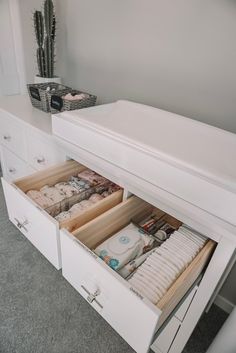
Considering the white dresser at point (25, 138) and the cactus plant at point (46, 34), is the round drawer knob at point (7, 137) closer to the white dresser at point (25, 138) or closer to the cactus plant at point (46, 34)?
the white dresser at point (25, 138)

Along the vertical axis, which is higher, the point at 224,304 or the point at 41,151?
the point at 41,151

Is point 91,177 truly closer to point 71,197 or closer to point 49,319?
point 71,197

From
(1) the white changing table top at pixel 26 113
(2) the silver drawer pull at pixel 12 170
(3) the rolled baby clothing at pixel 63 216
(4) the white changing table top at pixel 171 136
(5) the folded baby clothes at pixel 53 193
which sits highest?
(4) the white changing table top at pixel 171 136

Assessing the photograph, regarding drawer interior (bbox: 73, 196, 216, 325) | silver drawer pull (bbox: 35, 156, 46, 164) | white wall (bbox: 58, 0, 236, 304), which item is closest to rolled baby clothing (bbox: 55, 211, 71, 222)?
drawer interior (bbox: 73, 196, 216, 325)

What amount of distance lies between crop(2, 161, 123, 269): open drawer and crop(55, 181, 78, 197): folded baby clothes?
0.05 m

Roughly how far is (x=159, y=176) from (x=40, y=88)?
3.00 ft

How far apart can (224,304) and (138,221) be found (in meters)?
0.67

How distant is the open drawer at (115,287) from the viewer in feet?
1.62

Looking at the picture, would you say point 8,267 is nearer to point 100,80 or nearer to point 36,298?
point 36,298

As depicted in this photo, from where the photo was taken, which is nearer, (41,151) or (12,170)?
(41,151)

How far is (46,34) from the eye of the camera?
1229mm

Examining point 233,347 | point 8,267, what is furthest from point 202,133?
point 8,267

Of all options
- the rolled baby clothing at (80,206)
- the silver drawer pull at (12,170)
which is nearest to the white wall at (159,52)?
the rolled baby clothing at (80,206)

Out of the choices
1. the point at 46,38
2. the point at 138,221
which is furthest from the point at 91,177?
the point at 46,38
